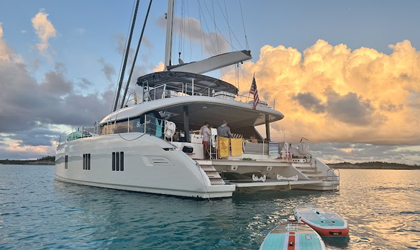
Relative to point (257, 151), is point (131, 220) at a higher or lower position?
lower

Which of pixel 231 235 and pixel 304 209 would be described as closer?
pixel 231 235

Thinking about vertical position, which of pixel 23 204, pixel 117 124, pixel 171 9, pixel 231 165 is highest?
pixel 171 9

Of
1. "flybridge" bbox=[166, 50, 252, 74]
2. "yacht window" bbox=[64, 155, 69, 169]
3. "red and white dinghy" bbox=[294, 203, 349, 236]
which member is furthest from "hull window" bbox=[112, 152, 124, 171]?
"red and white dinghy" bbox=[294, 203, 349, 236]

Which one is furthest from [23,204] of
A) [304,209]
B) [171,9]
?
[171,9]

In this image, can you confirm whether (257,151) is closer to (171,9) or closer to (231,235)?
(231,235)

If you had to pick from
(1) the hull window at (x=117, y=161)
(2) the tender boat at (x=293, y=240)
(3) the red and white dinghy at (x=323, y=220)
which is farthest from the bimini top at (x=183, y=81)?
(2) the tender boat at (x=293, y=240)

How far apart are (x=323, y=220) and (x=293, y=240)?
7.89 ft

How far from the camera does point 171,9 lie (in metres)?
19.6

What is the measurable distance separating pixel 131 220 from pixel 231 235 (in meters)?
2.86

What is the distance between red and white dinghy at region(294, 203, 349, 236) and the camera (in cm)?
662

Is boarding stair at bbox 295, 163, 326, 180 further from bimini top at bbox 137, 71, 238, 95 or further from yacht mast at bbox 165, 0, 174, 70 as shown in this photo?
yacht mast at bbox 165, 0, 174, 70

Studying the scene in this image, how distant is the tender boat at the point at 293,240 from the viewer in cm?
512

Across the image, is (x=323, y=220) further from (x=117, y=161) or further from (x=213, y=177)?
(x=117, y=161)

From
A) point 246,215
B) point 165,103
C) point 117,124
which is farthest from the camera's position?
point 117,124
